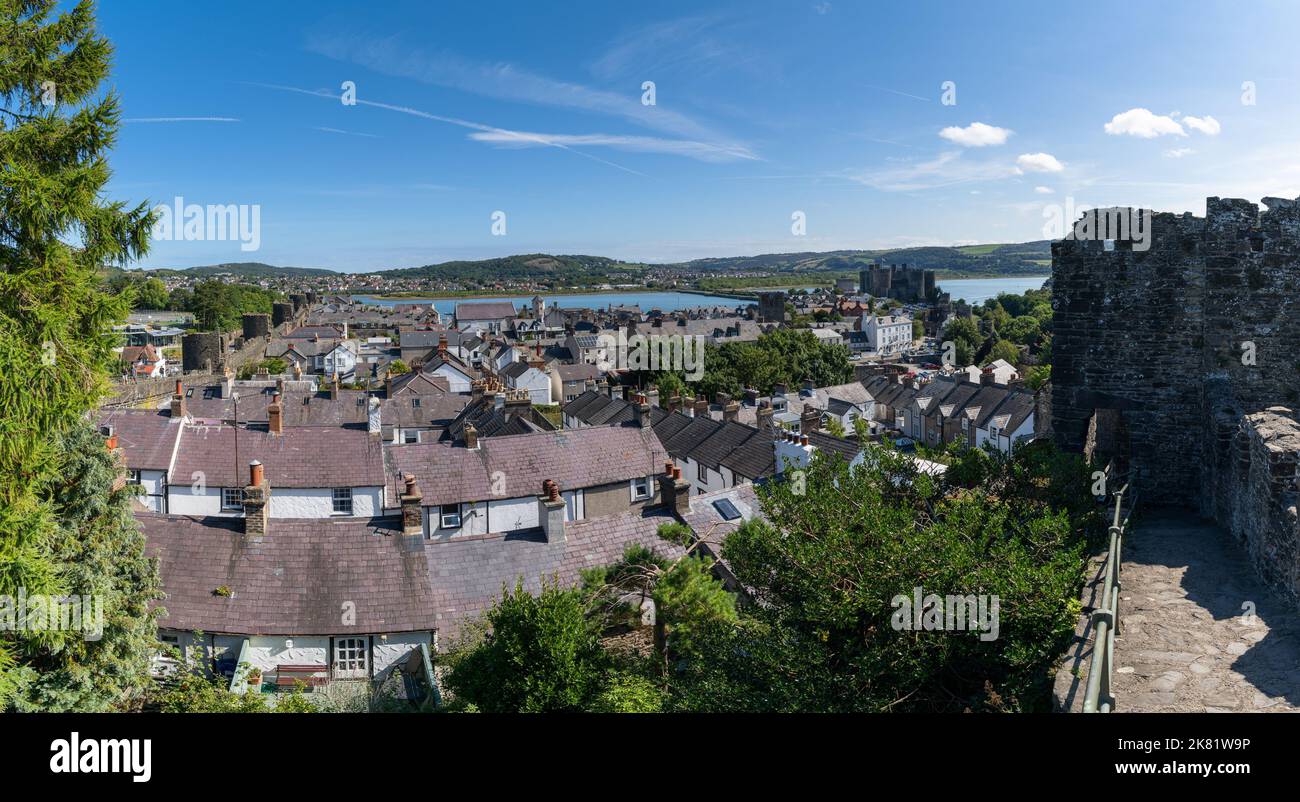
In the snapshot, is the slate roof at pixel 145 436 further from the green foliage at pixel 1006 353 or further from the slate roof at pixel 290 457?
the green foliage at pixel 1006 353

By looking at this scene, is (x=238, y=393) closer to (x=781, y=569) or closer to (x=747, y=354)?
(x=747, y=354)

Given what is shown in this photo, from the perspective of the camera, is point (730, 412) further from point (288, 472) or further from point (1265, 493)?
point (1265, 493)

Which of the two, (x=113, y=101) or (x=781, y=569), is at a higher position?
(x=113, y=101)

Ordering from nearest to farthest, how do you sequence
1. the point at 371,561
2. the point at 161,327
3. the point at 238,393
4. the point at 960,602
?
the point at 960,602
the point at 371,561
the point at 238,393
the point at 161,327

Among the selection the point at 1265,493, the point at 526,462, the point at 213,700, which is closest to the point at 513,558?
the point at 213,700

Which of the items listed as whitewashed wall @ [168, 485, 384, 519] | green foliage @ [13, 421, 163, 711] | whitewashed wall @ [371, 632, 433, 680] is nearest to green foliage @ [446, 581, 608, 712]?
green foliage @ [13, 421, 163, 711]
